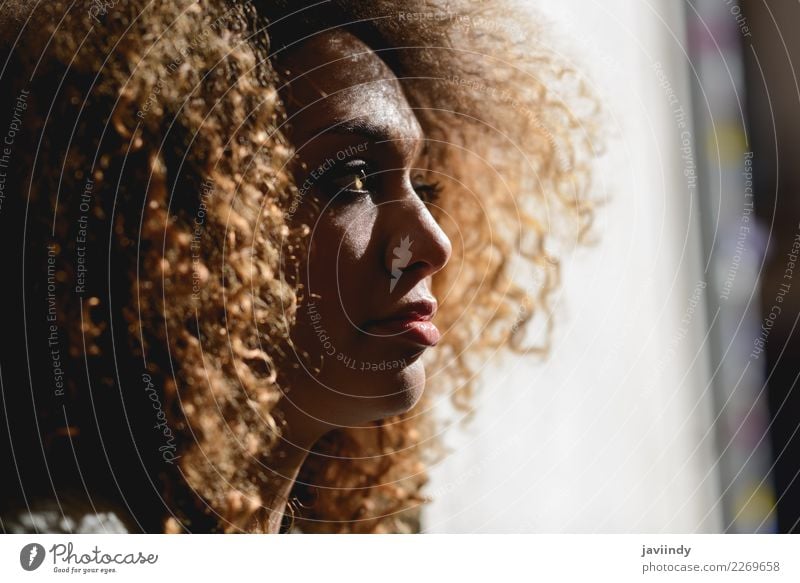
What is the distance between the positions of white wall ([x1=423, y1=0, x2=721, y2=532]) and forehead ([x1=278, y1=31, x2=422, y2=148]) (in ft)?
0.54

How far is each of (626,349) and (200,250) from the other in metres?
0.32

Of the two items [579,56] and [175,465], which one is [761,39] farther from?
[175,465]

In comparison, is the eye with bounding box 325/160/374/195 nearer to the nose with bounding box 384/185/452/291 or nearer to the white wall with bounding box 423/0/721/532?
the nose with bounding box 384/185/452/291

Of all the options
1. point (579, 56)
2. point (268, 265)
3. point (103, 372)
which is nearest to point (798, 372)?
point (579, 56)

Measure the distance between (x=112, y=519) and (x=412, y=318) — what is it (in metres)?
0.25

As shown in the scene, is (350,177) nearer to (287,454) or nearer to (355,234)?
(355,234)

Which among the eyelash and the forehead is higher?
the forehead

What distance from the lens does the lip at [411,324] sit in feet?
1.62

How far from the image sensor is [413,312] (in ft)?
1.65

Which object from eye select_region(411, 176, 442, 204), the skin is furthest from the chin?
eye select_region(411, 176, 442, 204)

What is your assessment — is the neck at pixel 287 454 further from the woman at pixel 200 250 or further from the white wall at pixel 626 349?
the white wall at pixel 626 349

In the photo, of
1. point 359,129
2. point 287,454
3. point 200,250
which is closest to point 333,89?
point 359,129

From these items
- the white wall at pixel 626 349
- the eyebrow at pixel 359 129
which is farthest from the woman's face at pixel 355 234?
the white wall at pixel 626 349

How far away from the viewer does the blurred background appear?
1.76 ft
